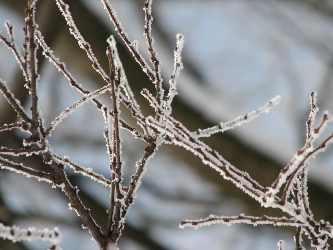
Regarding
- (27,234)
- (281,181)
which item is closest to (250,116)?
(281,181)

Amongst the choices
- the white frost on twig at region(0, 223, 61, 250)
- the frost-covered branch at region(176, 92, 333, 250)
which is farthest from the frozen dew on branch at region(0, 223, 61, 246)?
the frost-covered branch at region(176, 92, 333, 250)

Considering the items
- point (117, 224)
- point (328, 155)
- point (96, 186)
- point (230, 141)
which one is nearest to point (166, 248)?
point (230, 141)

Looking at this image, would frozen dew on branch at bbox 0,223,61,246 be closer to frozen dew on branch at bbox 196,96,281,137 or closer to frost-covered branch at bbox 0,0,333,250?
frost-covered branch at bbox 0,0,333,250

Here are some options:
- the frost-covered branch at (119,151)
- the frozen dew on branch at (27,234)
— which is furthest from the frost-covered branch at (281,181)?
the frozen dew on branch at (27,234)

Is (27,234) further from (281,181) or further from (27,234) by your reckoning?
(281,181)

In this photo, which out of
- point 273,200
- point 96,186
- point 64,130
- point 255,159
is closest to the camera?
point 273,200

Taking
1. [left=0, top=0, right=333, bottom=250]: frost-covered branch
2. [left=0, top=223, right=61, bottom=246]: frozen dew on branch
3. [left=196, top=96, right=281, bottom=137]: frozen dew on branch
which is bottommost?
[left=0, top=223, right=61, bottom=246]: frozen dew on branch

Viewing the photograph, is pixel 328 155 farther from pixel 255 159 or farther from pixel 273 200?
pixel 273 200

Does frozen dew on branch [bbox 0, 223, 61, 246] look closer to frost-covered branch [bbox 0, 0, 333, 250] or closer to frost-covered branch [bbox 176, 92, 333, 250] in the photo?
frost-covered branch [bbox 0, 0, 333, 250]

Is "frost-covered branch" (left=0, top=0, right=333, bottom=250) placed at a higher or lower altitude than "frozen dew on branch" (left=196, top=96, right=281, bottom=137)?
lower

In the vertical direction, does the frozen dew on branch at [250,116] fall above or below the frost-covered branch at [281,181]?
above

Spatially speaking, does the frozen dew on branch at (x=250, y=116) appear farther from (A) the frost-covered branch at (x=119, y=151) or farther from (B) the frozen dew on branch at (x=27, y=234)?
(B) the frozen dew on branch at (x=27, y=234)
